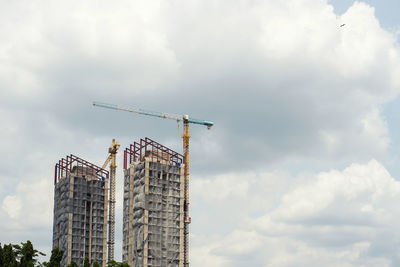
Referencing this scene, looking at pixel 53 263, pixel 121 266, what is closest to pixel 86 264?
pixel 53 263

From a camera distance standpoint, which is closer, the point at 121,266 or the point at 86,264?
the point at 86,264

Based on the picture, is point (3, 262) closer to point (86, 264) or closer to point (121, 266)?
point (86, 264)

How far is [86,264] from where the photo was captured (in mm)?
131000

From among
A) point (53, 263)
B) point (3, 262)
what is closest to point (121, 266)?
point (53, 263)

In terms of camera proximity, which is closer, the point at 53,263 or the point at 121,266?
the point at 53,263

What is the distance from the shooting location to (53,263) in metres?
138

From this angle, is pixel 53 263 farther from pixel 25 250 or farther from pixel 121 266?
pixel 121 266

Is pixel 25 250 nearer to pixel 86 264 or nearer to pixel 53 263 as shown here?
pixel 53 263

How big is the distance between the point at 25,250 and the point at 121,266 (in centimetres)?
4505

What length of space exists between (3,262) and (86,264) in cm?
1587

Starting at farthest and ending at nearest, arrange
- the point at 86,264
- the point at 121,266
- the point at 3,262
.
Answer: the point at 121,266 < the point at 86,264 < the point at 3,262

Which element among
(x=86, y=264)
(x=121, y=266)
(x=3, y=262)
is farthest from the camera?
(x=121, y=266)

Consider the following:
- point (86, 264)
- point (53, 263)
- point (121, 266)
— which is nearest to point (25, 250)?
point (53, 263)

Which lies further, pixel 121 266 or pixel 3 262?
pixel 121 266
